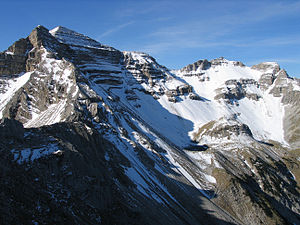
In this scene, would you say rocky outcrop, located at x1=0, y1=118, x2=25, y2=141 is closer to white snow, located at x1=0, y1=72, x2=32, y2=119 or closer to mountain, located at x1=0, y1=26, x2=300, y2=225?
mountain, located at x1=0, y1=26, x2=300, y2=225

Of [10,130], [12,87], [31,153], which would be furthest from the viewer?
[12,87]

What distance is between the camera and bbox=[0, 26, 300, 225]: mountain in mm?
38469

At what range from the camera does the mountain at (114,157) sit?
3847 centimetres

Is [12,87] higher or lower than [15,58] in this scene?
A: lower

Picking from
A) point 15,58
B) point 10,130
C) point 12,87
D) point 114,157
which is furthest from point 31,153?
point 15,58

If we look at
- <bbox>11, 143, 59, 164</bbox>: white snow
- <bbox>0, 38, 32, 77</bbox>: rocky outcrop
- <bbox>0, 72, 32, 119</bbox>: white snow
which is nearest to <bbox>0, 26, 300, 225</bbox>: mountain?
<bbox>11, 143, 59, 164</bbox>: white snow

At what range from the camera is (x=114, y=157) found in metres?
68.2

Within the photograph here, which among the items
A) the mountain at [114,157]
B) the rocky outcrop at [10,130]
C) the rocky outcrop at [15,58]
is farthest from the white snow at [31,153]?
the rocky outcrop at [15,58]

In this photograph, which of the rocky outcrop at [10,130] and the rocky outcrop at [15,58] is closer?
the rocky outcrop at [10,130]

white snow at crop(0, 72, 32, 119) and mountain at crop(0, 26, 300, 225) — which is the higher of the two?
white snow at crop(0, 72, 32, 119)

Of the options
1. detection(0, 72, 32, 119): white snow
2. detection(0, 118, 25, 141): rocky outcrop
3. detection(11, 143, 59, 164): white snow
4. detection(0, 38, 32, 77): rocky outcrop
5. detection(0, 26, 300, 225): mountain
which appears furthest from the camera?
detection(0, 38, 32, 77): rocky outcrop

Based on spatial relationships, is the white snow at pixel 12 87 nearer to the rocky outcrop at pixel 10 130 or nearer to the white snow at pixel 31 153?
the rocky outcrop at pixel 10 130

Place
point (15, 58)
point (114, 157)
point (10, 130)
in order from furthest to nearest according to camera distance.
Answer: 1. point (15, 58)
2. point (114, 157)
3. point (10, 130)

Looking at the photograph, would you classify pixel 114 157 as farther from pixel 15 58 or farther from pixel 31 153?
pixel 15 58
